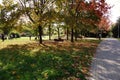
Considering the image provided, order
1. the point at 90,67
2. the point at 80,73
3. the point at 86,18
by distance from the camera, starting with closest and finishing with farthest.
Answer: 1. the point at 80,73
2. the point at 90,67
3. the point at 86,18

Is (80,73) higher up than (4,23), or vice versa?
(4,23)

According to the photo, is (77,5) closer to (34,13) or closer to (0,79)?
(34,13)

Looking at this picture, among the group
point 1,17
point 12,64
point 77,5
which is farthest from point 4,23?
point 12,64

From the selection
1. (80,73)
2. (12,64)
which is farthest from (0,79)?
(80,73)

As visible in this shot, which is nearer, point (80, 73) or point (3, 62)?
point (80, 73)

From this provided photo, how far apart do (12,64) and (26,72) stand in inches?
79.2

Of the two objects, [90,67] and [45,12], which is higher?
[45,12]

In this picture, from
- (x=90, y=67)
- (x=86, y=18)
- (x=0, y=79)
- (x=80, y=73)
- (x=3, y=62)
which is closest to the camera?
(x=0, y=79)

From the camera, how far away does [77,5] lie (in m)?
28.9

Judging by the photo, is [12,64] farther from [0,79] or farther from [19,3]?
[19,3]

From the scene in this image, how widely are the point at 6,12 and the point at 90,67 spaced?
44.5 feet

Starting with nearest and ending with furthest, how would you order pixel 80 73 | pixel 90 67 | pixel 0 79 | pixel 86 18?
pixel 0 79 < pixel 80 73 < pixel 90 67 < pixel 86 18

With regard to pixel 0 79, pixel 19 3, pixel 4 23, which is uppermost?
pixel 19 3

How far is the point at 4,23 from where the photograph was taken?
76.9ft
